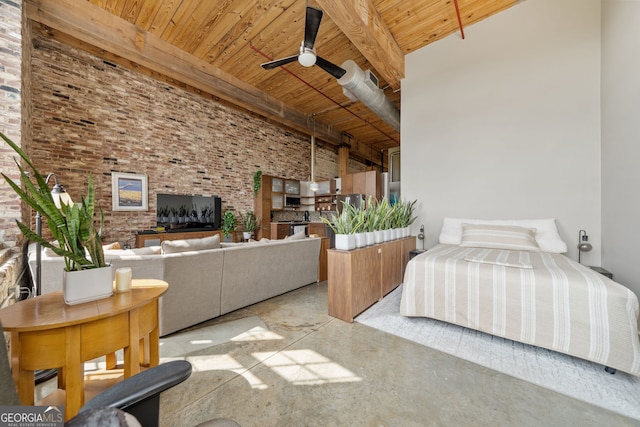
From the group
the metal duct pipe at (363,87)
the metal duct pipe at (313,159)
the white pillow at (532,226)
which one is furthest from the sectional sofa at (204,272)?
the metal duct pipe at (313,159)

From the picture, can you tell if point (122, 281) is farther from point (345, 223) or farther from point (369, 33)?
point (369, 33)

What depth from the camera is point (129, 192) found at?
4395mm

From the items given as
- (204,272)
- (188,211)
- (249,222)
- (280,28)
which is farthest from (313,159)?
(204,272)

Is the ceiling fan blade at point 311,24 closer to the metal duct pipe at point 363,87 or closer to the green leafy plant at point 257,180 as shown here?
the metal duct pipe at point 363,87

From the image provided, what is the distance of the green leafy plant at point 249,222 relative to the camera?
630cm

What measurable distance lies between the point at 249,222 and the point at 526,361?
5.73m

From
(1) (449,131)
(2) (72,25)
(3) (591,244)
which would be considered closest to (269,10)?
(2) (72,25)

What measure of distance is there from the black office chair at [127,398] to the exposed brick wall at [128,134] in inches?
183

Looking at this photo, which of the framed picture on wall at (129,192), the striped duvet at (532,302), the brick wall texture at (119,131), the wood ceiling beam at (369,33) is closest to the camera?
the striped duvet at (532,302)

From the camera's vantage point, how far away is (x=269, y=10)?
10.9 feet

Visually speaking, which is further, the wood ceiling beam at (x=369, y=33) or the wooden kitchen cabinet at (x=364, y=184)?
the wooden kitchen cabinet at (x=364, y=184)

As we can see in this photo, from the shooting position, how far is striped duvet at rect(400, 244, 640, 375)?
1601 millimetres

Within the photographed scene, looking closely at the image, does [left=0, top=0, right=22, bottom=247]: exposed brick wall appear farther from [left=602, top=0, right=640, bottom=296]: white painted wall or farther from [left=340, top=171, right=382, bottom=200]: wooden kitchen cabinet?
[left=340, top=171, right=382, bottom=200]: wooden kitchen cabinet

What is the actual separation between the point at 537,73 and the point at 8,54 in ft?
20.3
